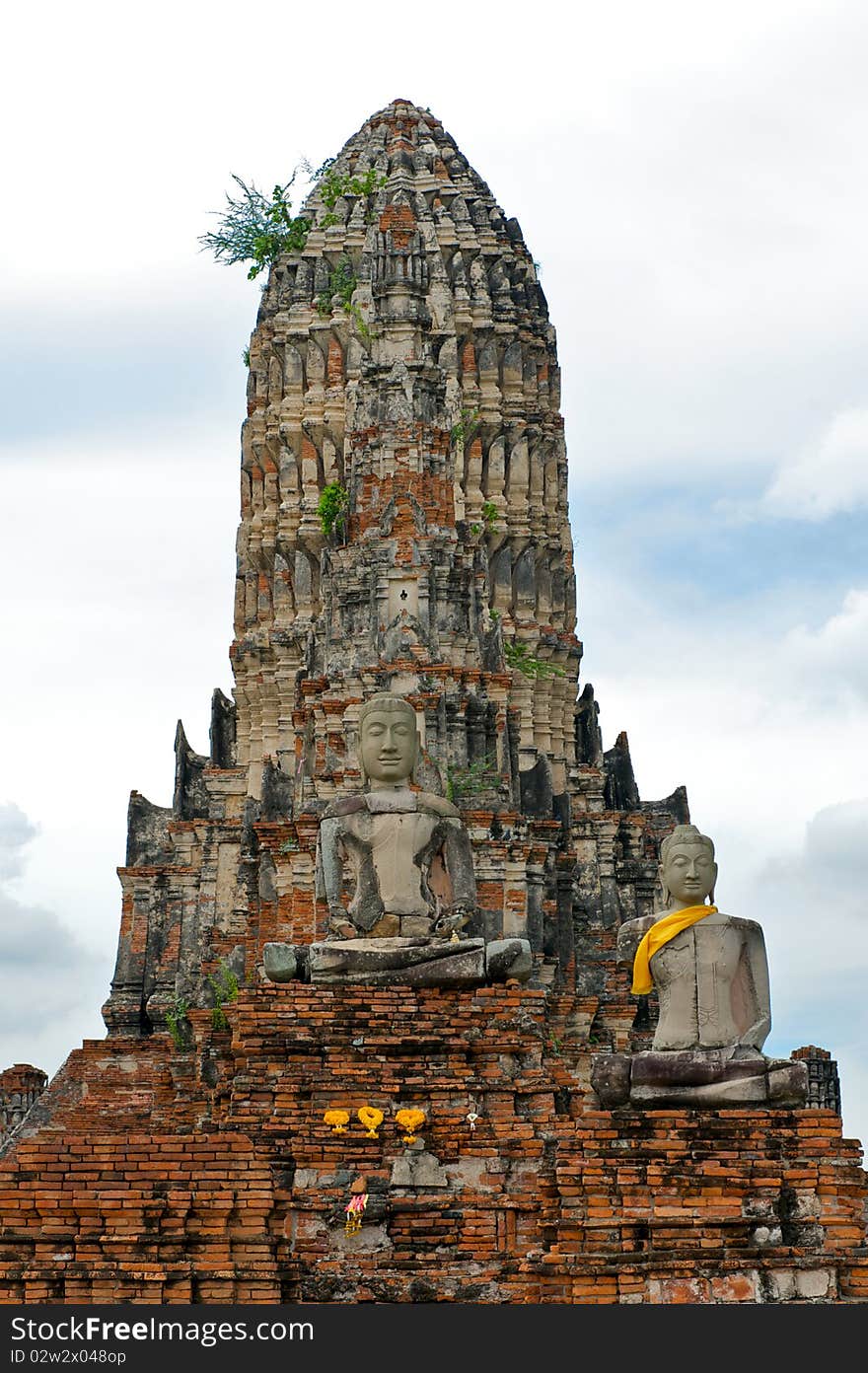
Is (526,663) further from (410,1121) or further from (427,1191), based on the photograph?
(427,1191)

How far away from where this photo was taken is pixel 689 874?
17812 mm

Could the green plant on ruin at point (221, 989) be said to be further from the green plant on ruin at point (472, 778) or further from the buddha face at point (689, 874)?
the buddha face at point (689, 874)

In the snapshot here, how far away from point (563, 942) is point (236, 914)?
625 cm

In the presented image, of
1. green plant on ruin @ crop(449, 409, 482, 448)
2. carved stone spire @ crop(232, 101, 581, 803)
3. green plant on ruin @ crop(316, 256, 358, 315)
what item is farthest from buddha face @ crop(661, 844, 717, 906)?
green plant on ruin @ crop(316, 256, 358, 315)

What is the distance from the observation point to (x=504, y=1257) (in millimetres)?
16625

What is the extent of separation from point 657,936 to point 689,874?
520mm

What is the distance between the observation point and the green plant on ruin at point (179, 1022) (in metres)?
42.6

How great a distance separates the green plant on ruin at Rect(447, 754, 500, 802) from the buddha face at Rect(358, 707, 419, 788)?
62.1 ft

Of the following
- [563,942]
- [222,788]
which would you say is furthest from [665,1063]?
[222,788]

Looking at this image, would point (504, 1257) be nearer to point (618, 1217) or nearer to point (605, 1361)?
point (618, 1217)

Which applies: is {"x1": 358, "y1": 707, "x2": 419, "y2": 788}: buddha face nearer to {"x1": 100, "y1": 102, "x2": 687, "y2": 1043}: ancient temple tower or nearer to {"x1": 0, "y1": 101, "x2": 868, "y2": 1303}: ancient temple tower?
{"x1": 0, "y1": 101, "x2": 868, "y2": 1303}: ancient temple tower

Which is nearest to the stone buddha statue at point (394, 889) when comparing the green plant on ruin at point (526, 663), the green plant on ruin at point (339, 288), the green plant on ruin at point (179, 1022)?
the green plant on ruin at point (179, 1022)

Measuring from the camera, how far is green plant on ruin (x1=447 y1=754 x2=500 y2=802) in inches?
1545

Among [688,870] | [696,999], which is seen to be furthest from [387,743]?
[696,999]
